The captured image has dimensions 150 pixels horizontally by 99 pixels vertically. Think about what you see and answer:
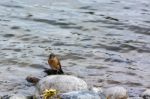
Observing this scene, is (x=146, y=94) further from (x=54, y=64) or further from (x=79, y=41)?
(x=79, y=41)

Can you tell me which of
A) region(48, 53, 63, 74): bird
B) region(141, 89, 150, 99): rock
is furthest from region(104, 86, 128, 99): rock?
region(48, 53, 63, 74): bird

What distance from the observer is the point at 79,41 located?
987 centimetres

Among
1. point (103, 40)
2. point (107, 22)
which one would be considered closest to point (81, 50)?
point (103, 40)

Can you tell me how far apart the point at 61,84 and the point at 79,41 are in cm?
333

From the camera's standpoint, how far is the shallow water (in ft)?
26.2

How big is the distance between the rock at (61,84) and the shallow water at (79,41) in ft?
1.45

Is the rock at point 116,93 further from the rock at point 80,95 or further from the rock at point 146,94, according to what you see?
the rock at point 80,95

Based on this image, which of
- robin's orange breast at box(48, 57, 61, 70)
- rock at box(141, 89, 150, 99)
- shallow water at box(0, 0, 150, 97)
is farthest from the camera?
shallow water at box(0, 0, 150, 97)

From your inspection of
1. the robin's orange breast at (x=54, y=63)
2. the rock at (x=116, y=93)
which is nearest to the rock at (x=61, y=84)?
the rock at (x=116, y=93)

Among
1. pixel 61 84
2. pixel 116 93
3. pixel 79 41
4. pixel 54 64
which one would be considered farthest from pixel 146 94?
pixel 79 41

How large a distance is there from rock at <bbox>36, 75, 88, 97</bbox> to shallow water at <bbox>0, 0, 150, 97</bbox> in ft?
1.45

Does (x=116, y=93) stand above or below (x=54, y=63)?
below

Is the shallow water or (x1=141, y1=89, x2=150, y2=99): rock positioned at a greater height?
the shallow water

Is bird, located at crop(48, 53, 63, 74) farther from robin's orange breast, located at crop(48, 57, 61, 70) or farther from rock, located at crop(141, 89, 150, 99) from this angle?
rock, located at crop(141, 89, 150, 99)
